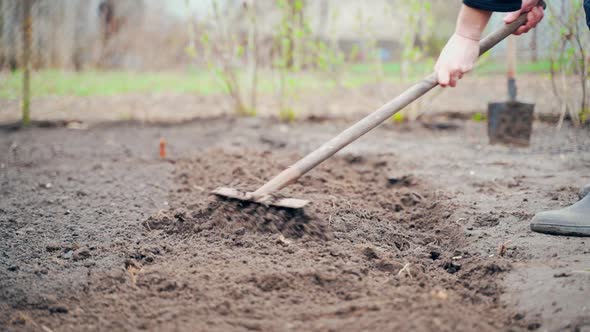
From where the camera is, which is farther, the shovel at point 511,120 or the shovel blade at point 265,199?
the shovel at point 511,120

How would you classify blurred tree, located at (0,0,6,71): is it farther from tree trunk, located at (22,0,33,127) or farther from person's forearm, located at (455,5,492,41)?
person's forearm, located at (455,5,492,41)

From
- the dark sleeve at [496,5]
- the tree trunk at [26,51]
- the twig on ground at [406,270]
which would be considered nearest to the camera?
the twig on ground at [406,270]

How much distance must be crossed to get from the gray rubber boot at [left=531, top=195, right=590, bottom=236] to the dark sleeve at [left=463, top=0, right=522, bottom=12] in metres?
0.95

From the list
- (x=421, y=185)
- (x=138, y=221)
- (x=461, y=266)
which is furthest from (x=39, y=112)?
(x=461, y=266)

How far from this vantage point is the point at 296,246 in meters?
2.45

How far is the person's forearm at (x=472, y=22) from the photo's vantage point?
243 cm

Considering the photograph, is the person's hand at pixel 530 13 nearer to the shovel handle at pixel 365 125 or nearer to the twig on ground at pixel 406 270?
the shovel handle at pixel 365 125

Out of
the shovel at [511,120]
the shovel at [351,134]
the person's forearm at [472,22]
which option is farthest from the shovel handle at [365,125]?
the shovel at [511,120]

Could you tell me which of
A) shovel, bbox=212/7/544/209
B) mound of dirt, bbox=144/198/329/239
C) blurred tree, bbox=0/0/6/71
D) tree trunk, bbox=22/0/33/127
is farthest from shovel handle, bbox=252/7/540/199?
blurred tree, bbox=0/0/6/71

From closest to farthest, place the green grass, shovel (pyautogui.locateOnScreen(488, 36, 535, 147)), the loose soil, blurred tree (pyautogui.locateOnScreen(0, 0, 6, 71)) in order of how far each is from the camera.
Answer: the loose soil → shovel (pyautogui.locateOnScreen(488, 36, 535, 147)) → the green grass → blurred tree (pyautogui.locateOnScreen(0, 0, 6, 71))

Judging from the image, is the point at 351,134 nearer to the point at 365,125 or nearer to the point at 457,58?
the point at 365,125

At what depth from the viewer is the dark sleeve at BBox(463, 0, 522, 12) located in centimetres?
236

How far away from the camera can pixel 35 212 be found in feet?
10.4

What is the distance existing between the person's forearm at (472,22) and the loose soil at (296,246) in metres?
0.94
